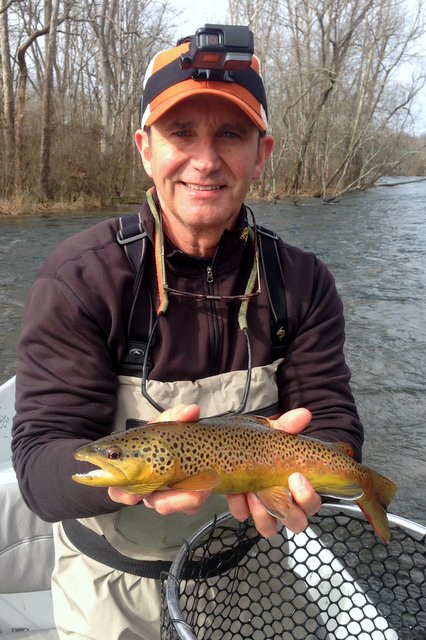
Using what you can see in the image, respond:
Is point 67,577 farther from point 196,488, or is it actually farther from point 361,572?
point 361,572

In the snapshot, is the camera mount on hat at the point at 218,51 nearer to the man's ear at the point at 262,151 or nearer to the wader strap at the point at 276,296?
the man's ear at the point at 262,151

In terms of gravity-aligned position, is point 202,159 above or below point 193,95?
below

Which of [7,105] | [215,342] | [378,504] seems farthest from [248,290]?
[7,105]

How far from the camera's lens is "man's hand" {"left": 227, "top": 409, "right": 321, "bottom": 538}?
5.61ft

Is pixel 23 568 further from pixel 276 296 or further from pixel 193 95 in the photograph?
pixel 193 95

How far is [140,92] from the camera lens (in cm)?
2850

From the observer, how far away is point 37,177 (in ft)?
65.3

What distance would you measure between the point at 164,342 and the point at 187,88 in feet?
2.65

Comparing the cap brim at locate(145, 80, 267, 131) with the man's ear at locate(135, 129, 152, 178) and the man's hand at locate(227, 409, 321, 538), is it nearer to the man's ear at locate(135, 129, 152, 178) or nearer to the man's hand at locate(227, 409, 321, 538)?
the man's ear at locate(135, 129, 152, 178)

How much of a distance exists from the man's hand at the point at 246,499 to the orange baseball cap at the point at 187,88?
95 centimetres

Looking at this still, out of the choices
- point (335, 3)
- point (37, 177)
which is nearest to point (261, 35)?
point (335, 3)

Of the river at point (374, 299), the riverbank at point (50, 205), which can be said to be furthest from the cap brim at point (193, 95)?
the riverbank at point (50, 205)

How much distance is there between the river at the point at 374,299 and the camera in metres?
4.96

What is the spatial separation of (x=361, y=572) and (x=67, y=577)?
1788mm
